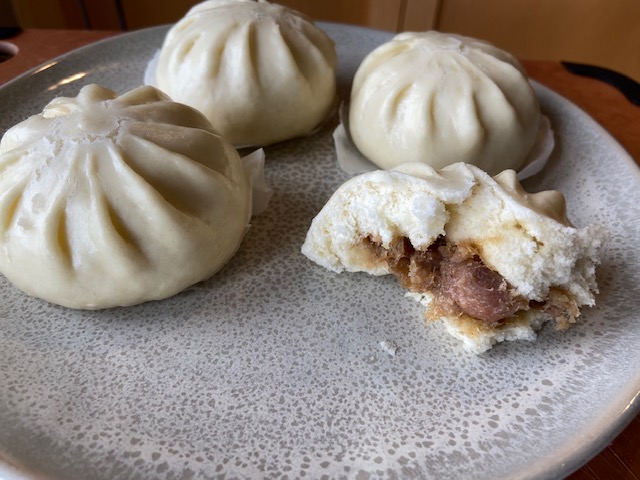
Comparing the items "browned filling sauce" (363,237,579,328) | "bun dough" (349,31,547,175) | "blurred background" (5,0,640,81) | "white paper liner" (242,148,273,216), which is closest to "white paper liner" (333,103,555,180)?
"bun dough" (349,31,547,175)

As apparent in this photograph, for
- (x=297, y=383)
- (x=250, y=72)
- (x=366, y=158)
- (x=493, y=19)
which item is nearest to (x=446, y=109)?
(x=366, y=158)

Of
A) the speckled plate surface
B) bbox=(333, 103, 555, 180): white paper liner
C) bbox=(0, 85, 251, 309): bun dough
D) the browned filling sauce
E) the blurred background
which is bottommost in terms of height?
the blurred background

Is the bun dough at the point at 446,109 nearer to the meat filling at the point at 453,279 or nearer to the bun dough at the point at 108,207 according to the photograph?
the meat filling at the point at 453,279

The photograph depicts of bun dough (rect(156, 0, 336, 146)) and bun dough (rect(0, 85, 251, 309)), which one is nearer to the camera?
bun dough (rect(0, 85, 251, 309))

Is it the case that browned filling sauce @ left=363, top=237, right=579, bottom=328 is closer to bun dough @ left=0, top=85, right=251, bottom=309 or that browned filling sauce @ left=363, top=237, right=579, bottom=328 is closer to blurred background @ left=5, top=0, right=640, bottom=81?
bun dough @ left=0, top=85, right=251, bottom=309

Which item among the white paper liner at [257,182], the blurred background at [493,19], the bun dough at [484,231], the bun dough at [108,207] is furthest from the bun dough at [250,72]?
the blurred background at [493,19]

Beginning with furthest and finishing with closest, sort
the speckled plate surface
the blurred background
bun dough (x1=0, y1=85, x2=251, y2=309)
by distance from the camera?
the blurred background, bun dough (x1=0, y1=85, x2=251, y2=309), the speckled plate surface

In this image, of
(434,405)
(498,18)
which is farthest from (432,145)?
(498,18)
